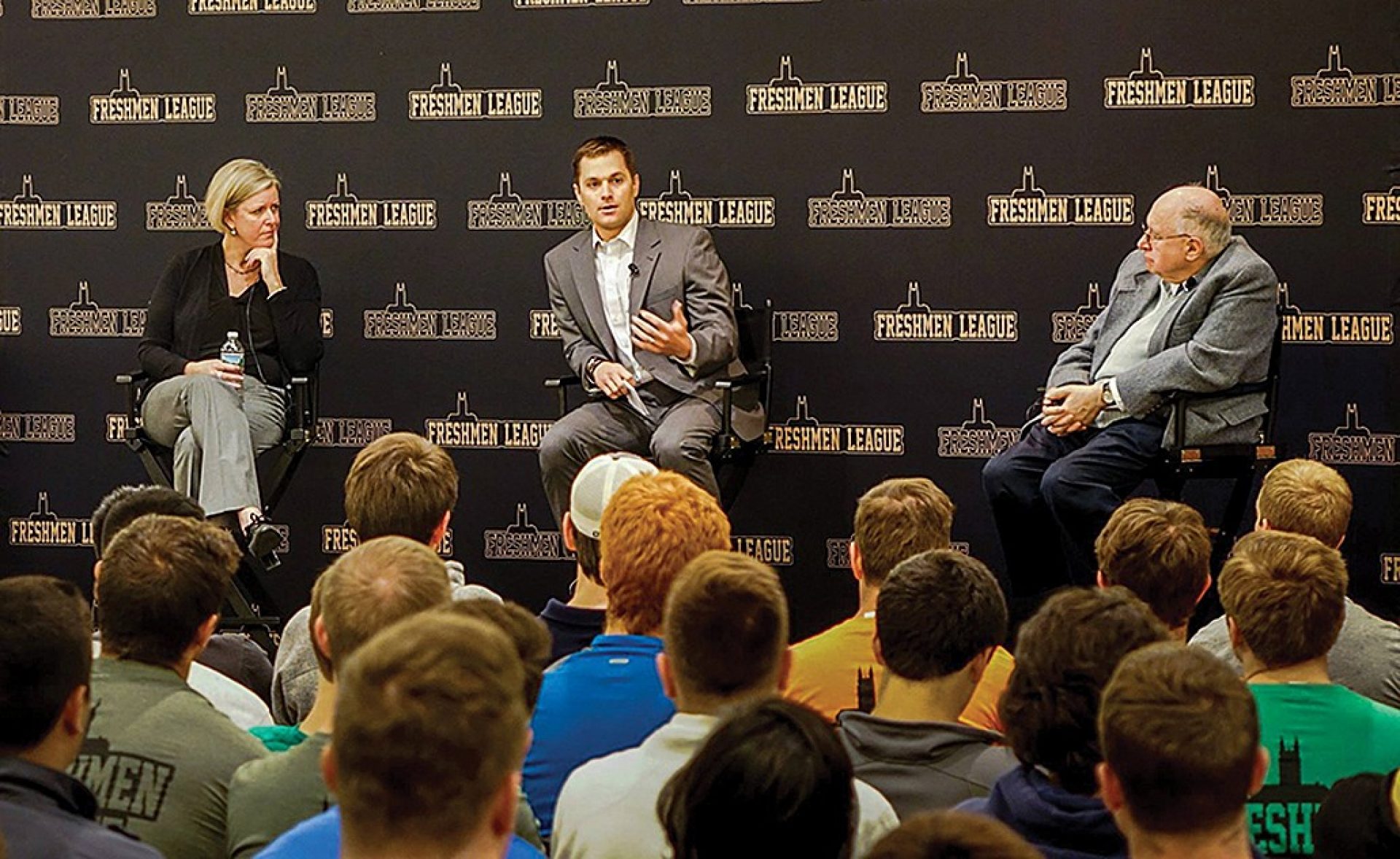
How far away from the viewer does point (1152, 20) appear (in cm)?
612

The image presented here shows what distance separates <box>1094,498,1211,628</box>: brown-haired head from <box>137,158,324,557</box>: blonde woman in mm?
3170

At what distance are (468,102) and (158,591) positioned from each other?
4.10 metres

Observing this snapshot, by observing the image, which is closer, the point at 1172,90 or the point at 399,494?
the point at 399,494

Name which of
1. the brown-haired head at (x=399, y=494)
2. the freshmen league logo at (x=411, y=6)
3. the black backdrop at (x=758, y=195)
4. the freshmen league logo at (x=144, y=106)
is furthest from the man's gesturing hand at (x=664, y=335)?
the freshmen league logo at (x=144, y=106)

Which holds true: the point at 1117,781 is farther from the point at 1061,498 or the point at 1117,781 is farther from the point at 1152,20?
the point at 1152,20

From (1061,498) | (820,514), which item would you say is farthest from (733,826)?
(820,514)

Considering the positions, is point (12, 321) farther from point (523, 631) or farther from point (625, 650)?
point (523, 631)

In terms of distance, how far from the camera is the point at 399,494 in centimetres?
406

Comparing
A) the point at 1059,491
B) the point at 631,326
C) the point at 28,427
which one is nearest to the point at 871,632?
the point at 1059,491

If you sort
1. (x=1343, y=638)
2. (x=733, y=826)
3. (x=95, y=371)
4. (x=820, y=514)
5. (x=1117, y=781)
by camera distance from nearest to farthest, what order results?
(x=733, y=826) < (x=1117, y=781) < (x=1343, y=638) < (x=820, y=514) < (x=95, y=371)

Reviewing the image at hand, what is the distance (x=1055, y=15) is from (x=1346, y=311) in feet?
4.69

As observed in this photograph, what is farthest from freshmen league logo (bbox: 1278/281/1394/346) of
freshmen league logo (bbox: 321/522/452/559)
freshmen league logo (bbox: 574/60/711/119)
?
freshmen league logo (bbox: 321/522/452/559)

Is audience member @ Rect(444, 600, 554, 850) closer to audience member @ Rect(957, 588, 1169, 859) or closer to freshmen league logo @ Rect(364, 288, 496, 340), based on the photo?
audience member @ Rect(957, 588, 1169, 859)

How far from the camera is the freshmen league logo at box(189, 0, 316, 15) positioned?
6758 mm
